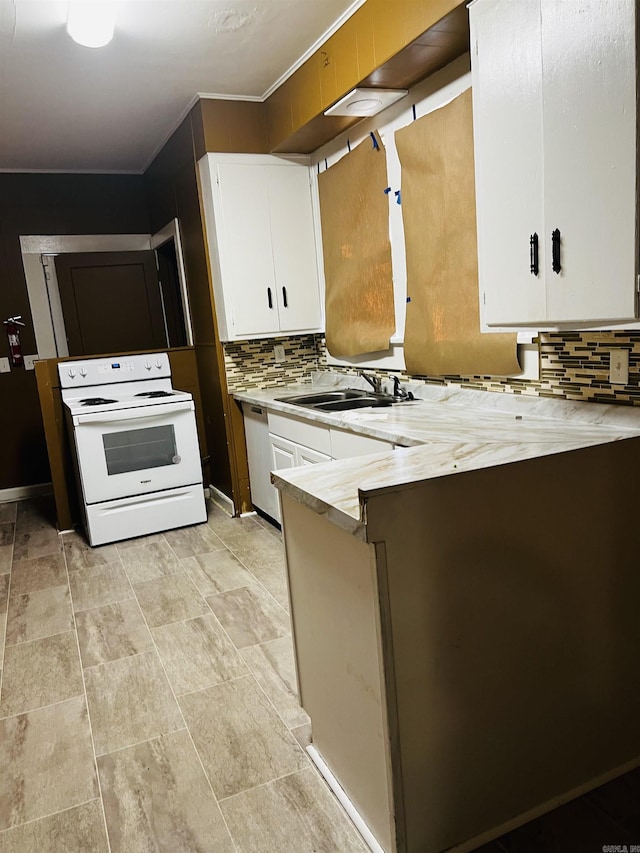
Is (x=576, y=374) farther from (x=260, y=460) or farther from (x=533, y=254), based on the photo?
(x=260, y=460)

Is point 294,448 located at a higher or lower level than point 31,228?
lower

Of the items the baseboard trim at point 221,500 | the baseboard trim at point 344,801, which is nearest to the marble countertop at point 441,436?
the baseboard trim at point 344,801

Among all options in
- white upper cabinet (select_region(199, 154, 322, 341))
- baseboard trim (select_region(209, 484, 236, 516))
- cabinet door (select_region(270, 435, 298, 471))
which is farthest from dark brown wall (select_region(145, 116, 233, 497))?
cabinet door (select_region(270, 435, 298, 471))

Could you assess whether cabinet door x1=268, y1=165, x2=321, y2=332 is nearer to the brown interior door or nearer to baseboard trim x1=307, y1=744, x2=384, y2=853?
the brown interior door

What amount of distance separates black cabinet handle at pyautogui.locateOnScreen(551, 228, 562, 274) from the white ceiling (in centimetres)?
160

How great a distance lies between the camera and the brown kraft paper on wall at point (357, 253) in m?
3.13

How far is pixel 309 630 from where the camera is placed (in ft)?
5.36

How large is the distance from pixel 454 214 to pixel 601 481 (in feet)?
4.70

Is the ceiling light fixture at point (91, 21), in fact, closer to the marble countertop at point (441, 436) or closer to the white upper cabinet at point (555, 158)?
the white upper cabinet at point (555, 158)

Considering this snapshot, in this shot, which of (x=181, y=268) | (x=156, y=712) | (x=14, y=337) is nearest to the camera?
(x=156, y=712)

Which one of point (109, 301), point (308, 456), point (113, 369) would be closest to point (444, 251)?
point (308, 456)

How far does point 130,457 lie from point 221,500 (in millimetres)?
874

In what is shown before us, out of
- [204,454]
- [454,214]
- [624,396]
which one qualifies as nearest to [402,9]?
[454,214]

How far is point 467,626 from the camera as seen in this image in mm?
1384
